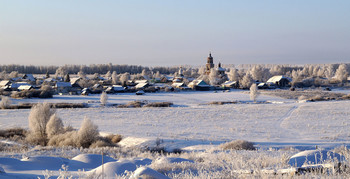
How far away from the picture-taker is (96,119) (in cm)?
3625

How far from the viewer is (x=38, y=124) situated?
22.8 metres

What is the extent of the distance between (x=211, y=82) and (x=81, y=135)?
298 ft

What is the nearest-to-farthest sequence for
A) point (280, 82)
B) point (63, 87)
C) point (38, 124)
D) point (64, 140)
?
point (64, 140) → point (38, 124) → point (63, 87) → point (280, 82)

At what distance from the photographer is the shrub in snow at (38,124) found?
872 inches

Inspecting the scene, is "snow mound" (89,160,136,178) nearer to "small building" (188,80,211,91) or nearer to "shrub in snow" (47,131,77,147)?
"shrub in snow" (47,131,77,147)

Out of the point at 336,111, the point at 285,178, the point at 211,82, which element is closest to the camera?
the point at 285,178

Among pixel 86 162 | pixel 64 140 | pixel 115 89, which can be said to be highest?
pixel 86 162

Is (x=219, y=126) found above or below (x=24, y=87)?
below

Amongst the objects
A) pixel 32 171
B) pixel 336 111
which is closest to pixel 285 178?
pixel 32 171

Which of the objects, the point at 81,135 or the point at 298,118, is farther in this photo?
the point at 298,118

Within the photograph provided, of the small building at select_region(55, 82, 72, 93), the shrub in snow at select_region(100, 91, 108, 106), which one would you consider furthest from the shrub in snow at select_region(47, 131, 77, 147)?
the small building at select_region(55, 82, 72, 93)

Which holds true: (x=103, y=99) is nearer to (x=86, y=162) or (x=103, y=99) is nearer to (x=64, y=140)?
(x=64, y=140)

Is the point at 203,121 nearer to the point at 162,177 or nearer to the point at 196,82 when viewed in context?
the point at 162,177

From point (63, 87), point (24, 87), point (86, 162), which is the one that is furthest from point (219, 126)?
point (63, 87)
